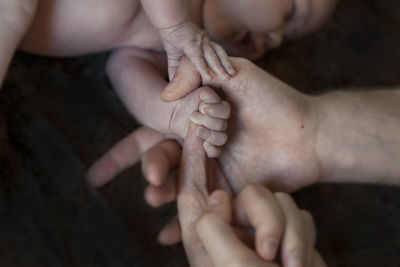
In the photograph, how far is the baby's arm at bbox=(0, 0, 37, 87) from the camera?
46cm

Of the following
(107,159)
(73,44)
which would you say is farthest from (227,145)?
(73,44)

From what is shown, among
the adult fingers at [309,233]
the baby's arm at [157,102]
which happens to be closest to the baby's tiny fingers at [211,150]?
the baby's arm at [157,102]

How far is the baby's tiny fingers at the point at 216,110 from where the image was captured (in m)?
0.44

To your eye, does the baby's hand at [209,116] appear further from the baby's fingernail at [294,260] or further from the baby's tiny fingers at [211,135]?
the baby's fingernail at [294,260]

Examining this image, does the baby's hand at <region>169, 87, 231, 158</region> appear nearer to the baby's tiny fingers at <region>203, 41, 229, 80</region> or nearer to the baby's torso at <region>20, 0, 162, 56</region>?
the baby's tiny fingers at <region>203, 41, 229, 80</region>

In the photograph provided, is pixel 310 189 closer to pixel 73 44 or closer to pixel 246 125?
pixel 246 125

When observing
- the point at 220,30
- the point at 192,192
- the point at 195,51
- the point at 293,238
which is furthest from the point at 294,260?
the point at 220,30

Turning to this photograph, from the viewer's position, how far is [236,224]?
40 cm

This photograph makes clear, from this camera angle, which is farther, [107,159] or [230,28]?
[230,28]

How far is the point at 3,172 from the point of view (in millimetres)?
484

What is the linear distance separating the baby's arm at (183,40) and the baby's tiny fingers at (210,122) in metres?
0.04

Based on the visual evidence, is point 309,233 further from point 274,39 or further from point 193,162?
point 274,39

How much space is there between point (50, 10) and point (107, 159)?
0.19 metres

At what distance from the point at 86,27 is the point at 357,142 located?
1.19 feet
